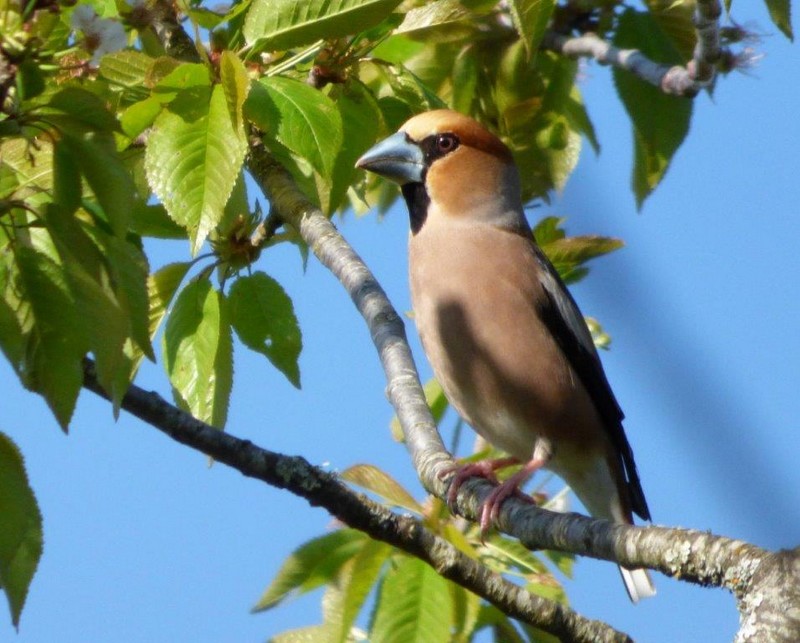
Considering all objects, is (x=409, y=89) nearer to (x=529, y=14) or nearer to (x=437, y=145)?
(x=529, y=14)

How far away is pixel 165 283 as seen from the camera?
10.4 ft

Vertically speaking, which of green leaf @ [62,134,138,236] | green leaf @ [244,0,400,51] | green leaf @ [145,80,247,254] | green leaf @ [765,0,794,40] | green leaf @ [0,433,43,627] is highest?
green leaf @ [765,0,794,40]

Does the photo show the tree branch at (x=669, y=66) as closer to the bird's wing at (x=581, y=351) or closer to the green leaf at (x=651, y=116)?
the green leaf at (x=651, y=116)

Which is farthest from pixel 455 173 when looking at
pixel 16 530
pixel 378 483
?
pixel 16 530

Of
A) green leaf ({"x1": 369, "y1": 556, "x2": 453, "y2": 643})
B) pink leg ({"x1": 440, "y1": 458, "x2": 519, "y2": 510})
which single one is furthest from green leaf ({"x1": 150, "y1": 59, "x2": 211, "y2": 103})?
green leaf ({"x1": 369, "y1": 556, "x2": 453, "y2": 643})

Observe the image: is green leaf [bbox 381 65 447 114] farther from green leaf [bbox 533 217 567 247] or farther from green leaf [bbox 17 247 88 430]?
green leaf [bbox 17 247 88 430]

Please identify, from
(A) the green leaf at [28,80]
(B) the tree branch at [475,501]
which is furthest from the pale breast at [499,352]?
(A) the green leaf at [28,80]

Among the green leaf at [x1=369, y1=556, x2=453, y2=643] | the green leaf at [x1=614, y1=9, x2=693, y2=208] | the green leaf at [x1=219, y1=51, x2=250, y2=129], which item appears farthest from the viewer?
the green leaf at [x1=614, y1=9, x2=693, y2=208]

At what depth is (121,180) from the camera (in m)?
2.21

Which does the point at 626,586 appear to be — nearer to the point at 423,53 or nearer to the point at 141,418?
the point at 423,53

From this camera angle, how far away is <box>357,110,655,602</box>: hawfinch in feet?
12.9

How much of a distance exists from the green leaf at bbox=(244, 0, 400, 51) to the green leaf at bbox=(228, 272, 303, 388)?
0.63 m

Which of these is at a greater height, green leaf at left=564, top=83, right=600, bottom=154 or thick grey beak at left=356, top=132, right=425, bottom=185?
green leaf at left=564, top=83, right=600, bottom=154

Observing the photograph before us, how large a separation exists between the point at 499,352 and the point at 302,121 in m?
1.48
